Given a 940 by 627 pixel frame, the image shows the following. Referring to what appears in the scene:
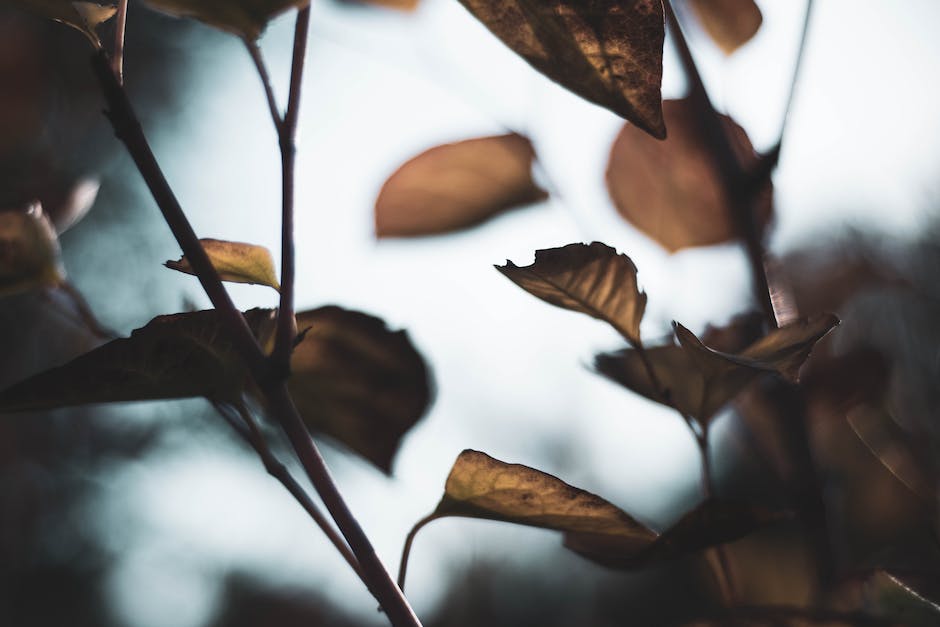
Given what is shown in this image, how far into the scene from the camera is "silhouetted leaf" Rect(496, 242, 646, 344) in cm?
21

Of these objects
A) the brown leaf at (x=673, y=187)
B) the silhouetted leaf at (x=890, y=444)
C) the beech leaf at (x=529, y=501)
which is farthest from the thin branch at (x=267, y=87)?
the silhouetted leaf at (x=890, y=444)

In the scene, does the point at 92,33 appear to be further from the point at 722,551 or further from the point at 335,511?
the point at 722,551

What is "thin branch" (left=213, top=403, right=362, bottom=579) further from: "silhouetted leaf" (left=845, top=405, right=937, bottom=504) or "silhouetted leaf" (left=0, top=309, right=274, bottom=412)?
"silhouetted leaf" (left=845, top=405, right=937, bottom=504)

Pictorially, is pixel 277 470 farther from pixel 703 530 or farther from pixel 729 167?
pixel 729 167

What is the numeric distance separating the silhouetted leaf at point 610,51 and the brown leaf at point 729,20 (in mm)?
225

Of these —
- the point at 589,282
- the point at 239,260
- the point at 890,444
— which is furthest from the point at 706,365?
the point at 890,444

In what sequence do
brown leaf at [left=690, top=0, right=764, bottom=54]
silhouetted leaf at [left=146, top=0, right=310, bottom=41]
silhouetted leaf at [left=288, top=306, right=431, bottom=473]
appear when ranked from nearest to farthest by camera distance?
silhouetted leaf at [left=146, top=0, right=310, bottom=41] < silhouetted leaf at [left=288, top=306, right=431, bottom=473] < brown leaf at [left=690, top=0, right=764, bottom=54]

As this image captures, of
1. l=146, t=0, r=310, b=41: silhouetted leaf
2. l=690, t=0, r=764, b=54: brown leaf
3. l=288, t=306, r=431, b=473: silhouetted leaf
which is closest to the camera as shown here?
l=146, t=0, r=310, b=41: silhouetted leaf

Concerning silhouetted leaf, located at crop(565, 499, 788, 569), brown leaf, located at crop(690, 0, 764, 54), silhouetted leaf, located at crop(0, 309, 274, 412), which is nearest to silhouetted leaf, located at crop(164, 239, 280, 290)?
silhouetted leaf, located at crop(0, 309, 274, 412)

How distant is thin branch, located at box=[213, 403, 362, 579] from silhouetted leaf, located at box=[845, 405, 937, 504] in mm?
324

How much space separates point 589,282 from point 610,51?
0.23 feet

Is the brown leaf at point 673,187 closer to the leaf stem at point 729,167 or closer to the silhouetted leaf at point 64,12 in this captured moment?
the leaf stem at point 729,167

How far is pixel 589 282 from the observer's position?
22 cm

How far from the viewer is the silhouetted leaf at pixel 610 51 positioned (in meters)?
0.18
